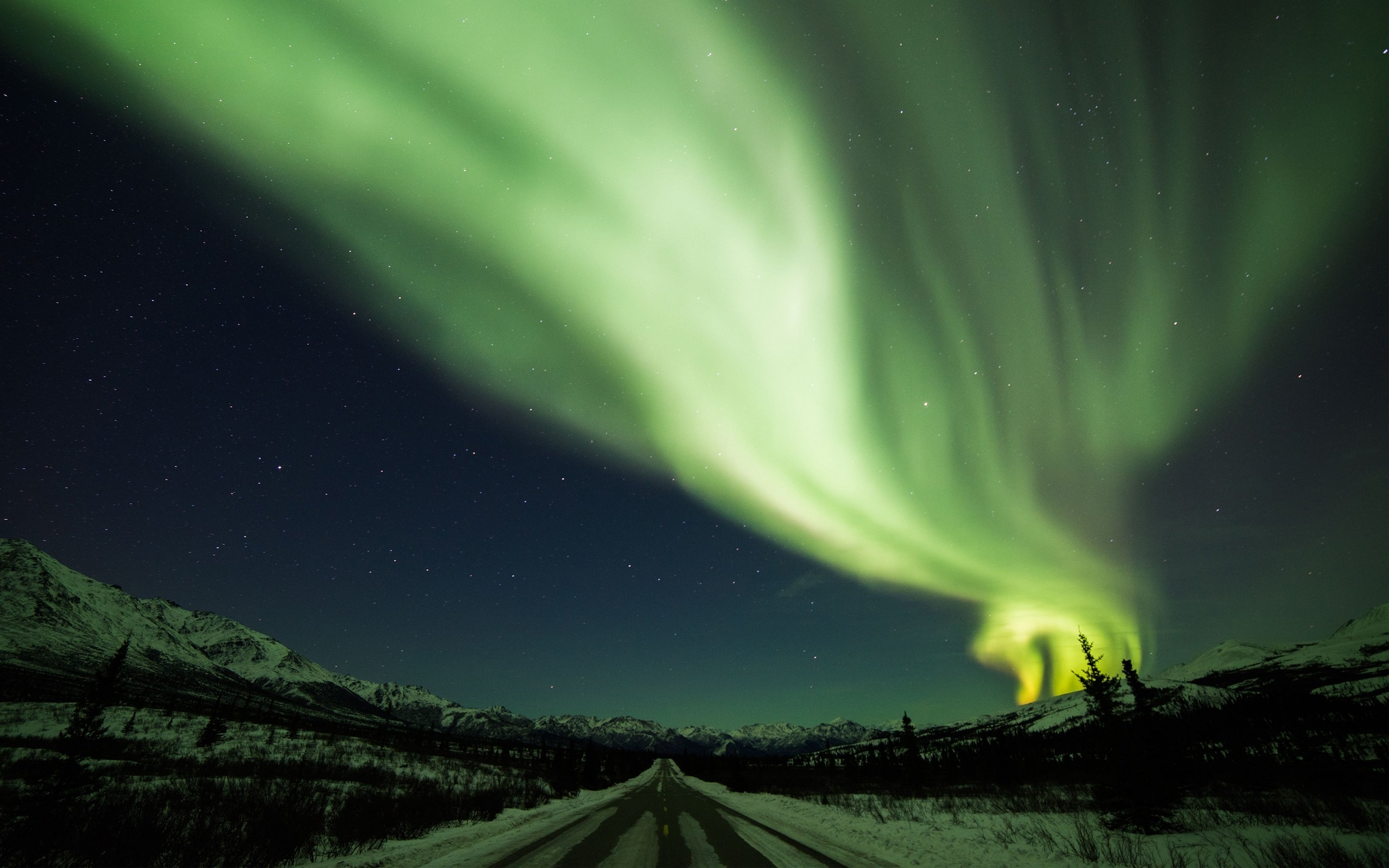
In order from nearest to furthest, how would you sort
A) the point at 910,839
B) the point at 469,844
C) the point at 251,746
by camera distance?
the point at 469,844
the point at 910,839
the point at 251,746

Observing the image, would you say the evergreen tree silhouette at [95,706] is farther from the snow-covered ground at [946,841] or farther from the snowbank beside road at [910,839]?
the snowbank beside road at [910,839]

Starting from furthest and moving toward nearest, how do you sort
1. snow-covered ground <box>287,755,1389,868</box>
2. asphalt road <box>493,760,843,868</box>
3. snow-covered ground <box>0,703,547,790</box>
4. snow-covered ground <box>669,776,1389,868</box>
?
snow-covered ground <box>0,703,547,790</box>, snow-covered ground <box>669,776,1389,868</box>, snow-covered ground <box>287,755,1389,868</box>, asphalt road <box>493,760,843,868</box>

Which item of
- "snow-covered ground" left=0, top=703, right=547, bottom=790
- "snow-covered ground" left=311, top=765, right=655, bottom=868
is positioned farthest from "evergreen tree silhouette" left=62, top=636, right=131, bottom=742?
"snow-covered ground" left=0, top=703, right=547, bottom=790

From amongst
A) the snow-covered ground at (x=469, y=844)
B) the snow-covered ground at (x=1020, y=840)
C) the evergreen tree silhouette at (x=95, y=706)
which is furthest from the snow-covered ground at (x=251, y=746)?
the snow-covered ground at (x=1020, y=840)

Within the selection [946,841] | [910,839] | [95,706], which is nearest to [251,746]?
→ [95,706]

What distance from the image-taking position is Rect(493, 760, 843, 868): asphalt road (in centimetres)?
1158

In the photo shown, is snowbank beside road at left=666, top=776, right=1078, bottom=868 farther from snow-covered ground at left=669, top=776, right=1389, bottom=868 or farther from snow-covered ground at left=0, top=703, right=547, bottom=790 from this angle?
snow-covered ground at left=0, top=703, right=547, bottom=790

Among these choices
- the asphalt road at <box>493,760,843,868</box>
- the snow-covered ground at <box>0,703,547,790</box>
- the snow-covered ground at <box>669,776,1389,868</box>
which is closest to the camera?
the asphalt road at <box>493,760,843,868</box>

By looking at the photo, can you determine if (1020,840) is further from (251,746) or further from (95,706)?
(251,746)

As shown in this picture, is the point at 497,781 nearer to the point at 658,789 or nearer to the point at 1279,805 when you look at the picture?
the point at 658,789

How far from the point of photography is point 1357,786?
28.4 m

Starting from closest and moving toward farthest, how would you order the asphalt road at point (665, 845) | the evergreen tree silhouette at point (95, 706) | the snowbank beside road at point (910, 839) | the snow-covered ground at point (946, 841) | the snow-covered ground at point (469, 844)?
the snow-covered ground at point (469, 844)
the asphalt road at point (665, 845)
the snow-covered ground at point (946, 841)
the snowbank beside road at point (910, 839)
the evergreen tree silhouette at point (95, 706)

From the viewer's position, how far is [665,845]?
46.8 ft

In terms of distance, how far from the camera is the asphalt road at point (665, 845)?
11.6 metres
